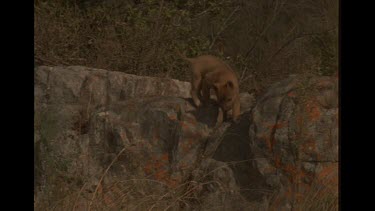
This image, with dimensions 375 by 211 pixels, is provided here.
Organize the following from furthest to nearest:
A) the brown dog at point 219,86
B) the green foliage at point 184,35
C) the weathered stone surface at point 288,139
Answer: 1. the green foliage at point 184,35
2. the brown dog at point 219,86
3. the weathered stone surface at point 288,139

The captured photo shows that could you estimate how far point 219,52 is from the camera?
9.99 metres

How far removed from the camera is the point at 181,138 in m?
6.38

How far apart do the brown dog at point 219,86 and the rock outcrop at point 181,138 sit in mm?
113

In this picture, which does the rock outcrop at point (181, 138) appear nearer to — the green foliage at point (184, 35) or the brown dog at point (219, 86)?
the brown dog at point (219, 86)

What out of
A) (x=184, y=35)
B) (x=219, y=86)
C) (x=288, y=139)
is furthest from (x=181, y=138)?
(x=184, y=35)

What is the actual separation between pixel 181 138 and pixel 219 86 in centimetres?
69

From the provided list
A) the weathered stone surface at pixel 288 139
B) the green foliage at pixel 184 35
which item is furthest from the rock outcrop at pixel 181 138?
the green foliage at pixel 184 35

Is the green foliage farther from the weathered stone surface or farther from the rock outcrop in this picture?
the weathered stone surface

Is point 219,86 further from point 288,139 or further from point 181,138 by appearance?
point 288,139

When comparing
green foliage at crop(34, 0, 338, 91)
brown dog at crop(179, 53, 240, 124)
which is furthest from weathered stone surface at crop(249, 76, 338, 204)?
green foliage at crop(34, 0, 338, 91)

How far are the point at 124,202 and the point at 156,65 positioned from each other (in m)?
5.34

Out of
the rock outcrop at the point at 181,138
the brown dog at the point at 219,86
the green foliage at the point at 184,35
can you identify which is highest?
the green foliage at the point at 184,35

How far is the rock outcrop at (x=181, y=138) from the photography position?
4.89 m

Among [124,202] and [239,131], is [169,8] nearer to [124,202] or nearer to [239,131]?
[239,131]
